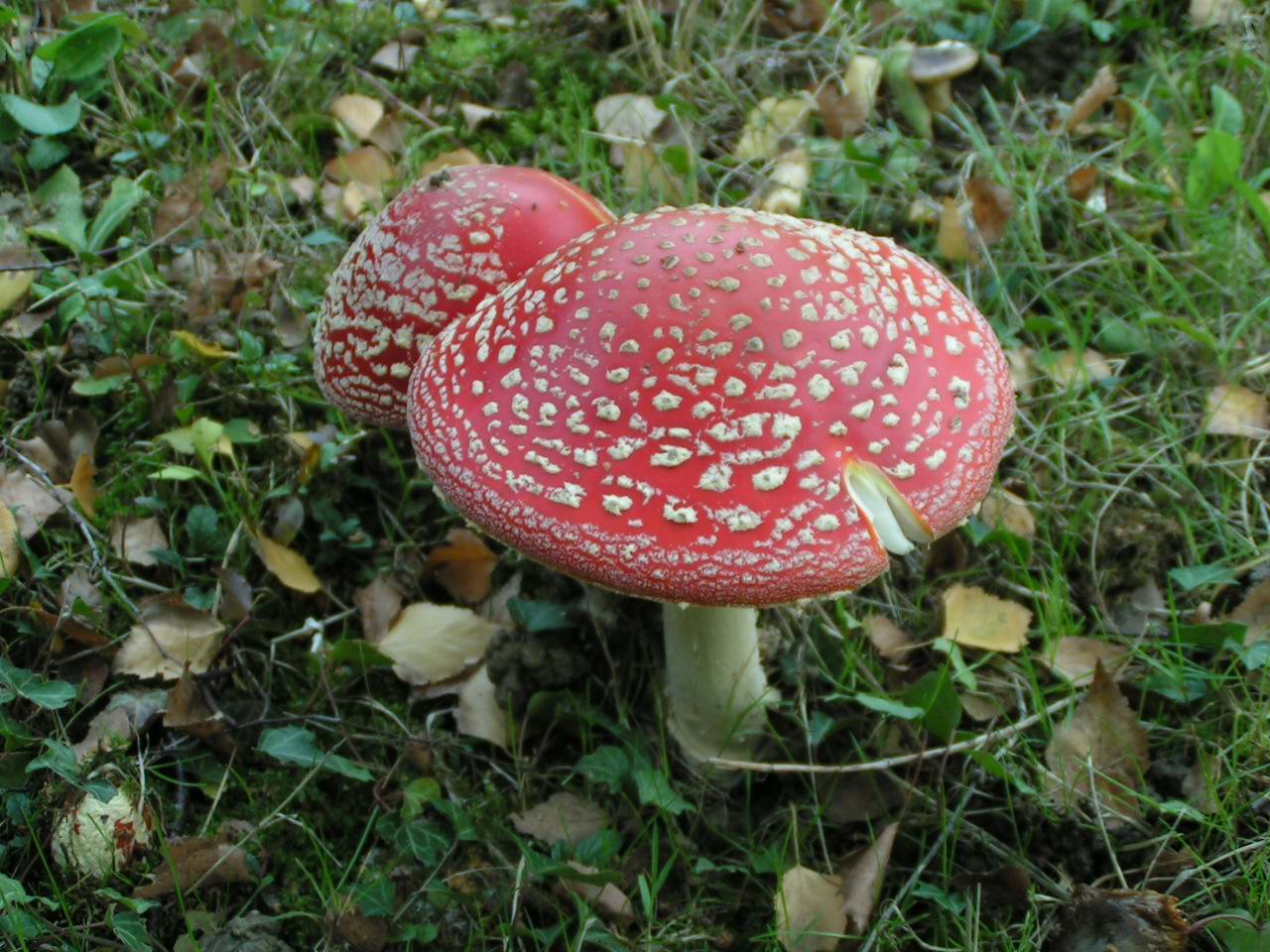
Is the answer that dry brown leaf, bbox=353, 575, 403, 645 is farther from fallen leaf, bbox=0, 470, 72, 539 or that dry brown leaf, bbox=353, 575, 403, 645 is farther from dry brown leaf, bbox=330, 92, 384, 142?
dry brown leaf, bbox=330, 92, 384, 142

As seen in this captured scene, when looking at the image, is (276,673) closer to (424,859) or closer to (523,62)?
(424,859)

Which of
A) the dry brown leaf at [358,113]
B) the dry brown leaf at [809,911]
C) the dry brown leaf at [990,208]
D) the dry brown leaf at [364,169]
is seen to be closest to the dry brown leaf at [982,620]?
the dry brown leaf at [809,911]

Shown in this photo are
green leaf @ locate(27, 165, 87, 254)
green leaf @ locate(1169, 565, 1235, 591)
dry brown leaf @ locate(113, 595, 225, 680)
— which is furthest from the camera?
green leaf @ locate(27, 165, 87, 254)

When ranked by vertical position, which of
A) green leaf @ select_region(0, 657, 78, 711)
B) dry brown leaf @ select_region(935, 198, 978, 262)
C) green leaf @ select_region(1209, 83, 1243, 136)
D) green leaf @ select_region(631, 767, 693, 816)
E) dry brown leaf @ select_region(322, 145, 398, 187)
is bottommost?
green leaf @ select_region(631, 767, 693, 816)

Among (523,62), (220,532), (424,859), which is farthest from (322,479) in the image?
(523,62)

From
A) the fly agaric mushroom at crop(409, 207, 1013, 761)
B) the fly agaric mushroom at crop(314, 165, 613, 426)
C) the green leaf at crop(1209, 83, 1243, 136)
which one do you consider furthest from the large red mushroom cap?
the green leaf at crop(1209, 83, 1243, 136)

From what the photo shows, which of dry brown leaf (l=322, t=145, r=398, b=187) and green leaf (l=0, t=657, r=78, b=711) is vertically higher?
dry brown leaf (l=322, t=145, r=398, b=187)

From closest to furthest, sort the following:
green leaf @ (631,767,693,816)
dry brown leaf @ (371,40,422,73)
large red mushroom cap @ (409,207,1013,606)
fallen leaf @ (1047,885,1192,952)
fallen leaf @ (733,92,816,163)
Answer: large red mushroom cap @ (409,207,1013,606), fallen leaf @ (1047,885,1192,952), green leaf @ (631,767,693,816), fallen leaf @ (733,92,816,163), dry brown leaf @ (371,40,422,73)
